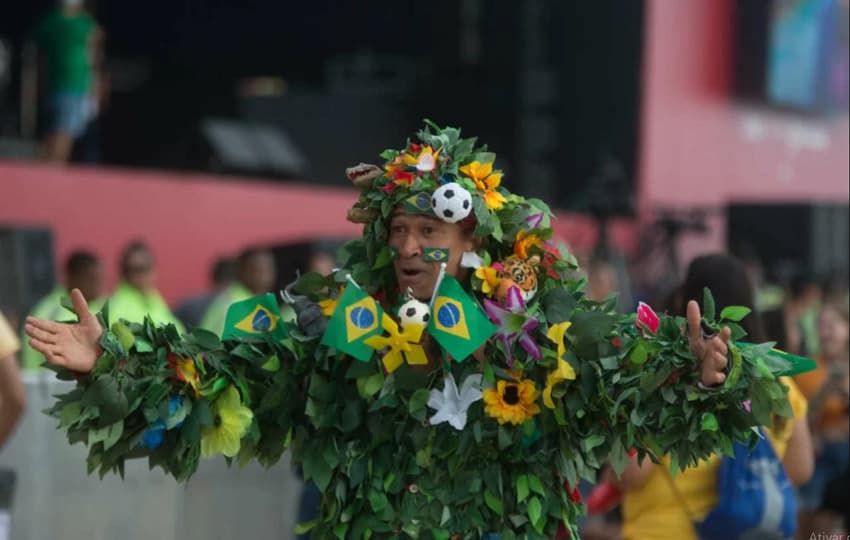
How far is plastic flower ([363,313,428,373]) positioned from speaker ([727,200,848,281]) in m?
13.1

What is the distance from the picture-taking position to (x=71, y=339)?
4414mm

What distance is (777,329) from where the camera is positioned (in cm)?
656

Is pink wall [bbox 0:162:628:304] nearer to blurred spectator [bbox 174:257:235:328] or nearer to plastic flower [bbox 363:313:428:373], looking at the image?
blurred spectator [bbox 174:257:235:328]

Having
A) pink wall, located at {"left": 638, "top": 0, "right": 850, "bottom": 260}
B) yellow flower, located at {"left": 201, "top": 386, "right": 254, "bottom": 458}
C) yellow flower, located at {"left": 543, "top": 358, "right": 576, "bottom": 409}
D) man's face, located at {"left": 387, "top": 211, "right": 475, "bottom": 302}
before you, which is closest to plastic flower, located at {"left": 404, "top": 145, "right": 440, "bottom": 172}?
man's face, located at {"left": 387, "top": 211, "right": 475, "bottom": 302}

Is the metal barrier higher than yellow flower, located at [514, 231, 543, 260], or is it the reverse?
yellow flower, located at [514, 231, 543, 260]

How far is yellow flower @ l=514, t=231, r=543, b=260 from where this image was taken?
15.8 feet

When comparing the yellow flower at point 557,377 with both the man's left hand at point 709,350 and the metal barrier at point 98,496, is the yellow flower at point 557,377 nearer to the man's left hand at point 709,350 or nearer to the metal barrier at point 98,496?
the man's left hand at point 709,350

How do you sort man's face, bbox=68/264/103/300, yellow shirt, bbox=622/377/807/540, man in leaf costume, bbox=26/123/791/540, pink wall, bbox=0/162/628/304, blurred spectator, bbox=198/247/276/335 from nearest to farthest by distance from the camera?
man in leaf costume, bbox=26/123/791/540 → yellow shirt, bbox=622/377/807/540 → man's face, bbox=68/264/103/300 → blurred spectator, bbox=198/247/276/335 → pink wall, bbox=0/162/628/304

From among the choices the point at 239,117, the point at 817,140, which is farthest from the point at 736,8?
the point at 239,117

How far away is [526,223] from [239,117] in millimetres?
13364

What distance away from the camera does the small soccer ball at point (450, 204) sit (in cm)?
467

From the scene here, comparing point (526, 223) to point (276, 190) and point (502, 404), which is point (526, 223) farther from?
point (276, 190)

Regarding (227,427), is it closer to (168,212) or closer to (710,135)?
(168,212)

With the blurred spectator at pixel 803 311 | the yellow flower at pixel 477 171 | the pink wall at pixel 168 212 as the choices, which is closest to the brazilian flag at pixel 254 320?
the yellow flower at pixel 477 171
